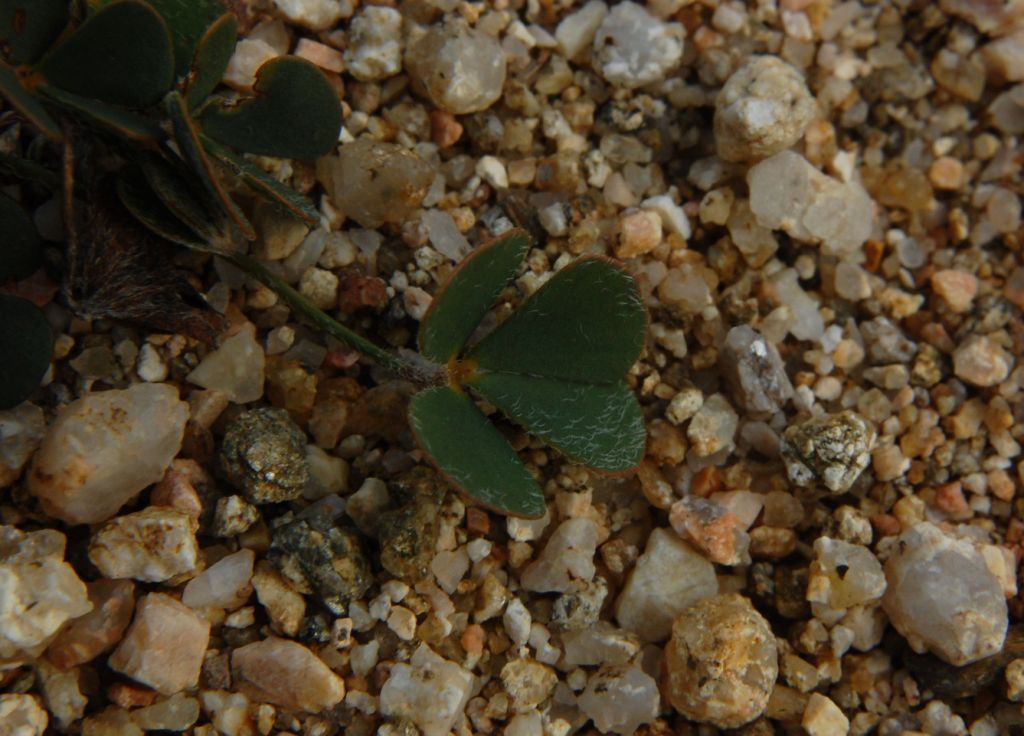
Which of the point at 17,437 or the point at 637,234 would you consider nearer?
the point at 17,437

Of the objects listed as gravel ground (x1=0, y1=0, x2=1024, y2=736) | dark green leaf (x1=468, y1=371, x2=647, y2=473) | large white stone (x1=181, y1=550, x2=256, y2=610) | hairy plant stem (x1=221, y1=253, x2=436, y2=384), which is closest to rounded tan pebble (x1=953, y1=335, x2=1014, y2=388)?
gravel ground (x1=0, y1=0, x2=1024, y2=736)

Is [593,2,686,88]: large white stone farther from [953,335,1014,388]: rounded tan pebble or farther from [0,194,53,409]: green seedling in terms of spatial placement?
[0,194,53,409]: green seedling

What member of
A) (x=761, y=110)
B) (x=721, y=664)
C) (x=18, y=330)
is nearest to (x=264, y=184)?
(x=18, y=330)

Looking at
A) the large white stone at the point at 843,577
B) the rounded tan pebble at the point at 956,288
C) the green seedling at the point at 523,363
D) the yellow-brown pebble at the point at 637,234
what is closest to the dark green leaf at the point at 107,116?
the green seedling at the point at 523,363

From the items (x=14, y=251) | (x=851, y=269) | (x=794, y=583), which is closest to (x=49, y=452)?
(x=14, y=251)

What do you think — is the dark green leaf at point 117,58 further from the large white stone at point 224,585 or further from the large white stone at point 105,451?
the large white stone at point 224,585

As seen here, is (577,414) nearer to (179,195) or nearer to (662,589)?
(662,589)

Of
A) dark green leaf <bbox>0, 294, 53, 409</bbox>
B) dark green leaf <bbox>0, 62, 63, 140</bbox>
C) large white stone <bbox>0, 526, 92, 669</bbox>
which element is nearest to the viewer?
dark green leaf <bbox>0, 62, 63, 140</bbox>
